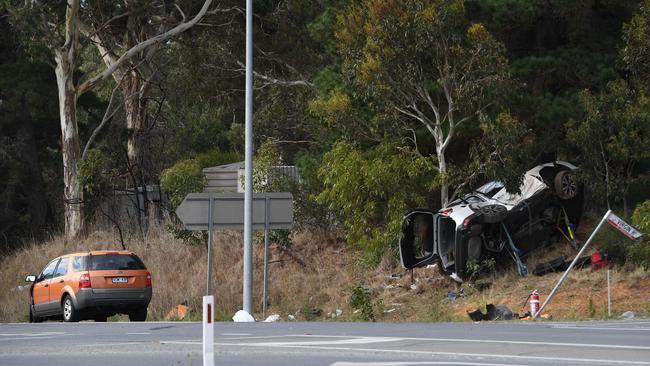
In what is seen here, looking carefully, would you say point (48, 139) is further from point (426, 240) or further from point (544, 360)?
point (544, 360)

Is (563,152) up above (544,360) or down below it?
above

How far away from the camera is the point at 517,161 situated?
2977 centimetres

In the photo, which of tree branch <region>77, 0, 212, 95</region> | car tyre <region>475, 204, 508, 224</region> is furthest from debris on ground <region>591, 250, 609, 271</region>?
tree branch <region>77, 0, 212, 95</region>

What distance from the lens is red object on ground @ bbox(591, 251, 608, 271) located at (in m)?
28.8

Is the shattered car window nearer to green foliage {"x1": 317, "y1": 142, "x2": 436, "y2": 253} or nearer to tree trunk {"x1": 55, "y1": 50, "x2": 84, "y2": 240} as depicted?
green foliage {"x1": 317, "y1": 142, "x2": 436, "y2": 253}

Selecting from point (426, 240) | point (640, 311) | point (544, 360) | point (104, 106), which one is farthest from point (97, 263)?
point (104, 106)

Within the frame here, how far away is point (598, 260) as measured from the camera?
28859mm

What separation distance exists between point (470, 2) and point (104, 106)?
72.1 ft

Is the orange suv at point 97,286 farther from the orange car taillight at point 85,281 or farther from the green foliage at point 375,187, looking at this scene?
the green foliage at point 375,187

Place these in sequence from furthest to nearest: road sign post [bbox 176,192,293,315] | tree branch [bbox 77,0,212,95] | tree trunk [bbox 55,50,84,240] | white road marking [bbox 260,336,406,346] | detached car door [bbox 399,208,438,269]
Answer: tree trunk [bbox 55,50,84,240]
tree branch [bbox 77,0,212,95]
detached car door [bbox 399,208,438,269]
road sign post [bbox 176,192,293,315]
white road marking [bbox 260,336,406,346]

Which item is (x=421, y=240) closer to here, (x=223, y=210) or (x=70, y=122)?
(x=223, y=210)

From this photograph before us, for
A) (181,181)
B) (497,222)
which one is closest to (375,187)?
(497,222)

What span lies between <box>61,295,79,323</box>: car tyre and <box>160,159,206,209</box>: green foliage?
12470 millimetres

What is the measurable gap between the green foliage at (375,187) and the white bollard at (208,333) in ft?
67.2
